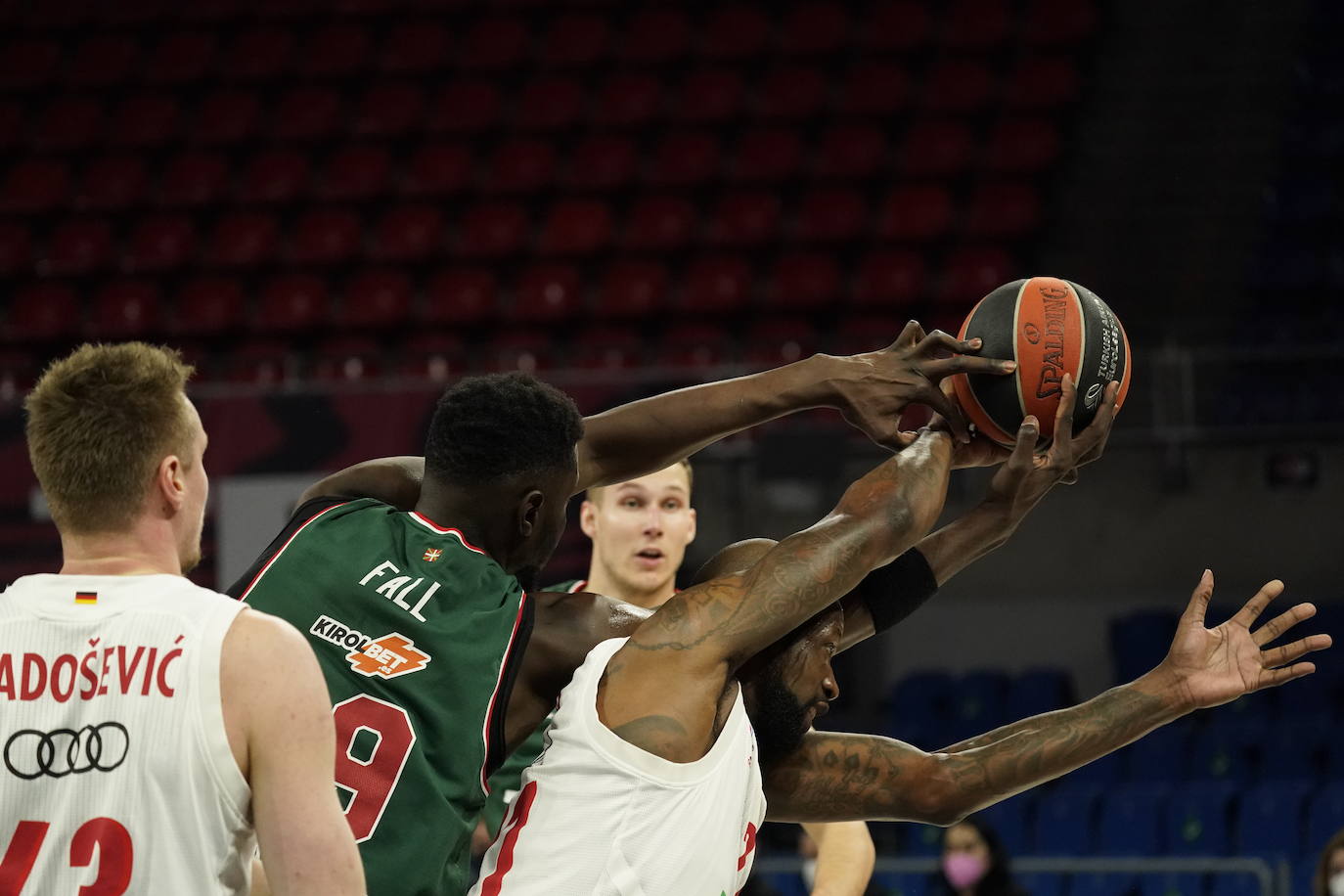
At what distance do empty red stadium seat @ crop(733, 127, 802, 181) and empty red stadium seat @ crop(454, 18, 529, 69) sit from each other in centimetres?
Answer: 221

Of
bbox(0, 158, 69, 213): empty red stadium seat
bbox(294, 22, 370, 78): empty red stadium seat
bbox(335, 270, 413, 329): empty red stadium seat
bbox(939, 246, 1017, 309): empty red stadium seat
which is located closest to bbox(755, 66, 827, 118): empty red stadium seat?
bbox(939, 246, 1017, 309): empty red stadium seat

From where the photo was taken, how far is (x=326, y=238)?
12.5m

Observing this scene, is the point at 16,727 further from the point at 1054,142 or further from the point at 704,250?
the point at 1054,142

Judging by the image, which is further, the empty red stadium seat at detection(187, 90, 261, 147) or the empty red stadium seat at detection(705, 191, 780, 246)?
the empty red stadium seat at detection(187, 90, 261, 147)

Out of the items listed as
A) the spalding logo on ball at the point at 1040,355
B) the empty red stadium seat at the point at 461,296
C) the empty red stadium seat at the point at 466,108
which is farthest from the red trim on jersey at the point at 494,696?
the empty red stadium seat at the point at 466,108

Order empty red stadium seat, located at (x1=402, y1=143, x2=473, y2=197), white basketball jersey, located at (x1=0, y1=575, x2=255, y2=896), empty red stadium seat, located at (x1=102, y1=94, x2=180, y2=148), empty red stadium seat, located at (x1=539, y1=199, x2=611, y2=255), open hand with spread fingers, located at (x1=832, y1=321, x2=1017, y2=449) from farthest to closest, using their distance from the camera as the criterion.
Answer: empty red stadium seat, located at (x1=102, y1=94, x2=180, y2=148) → empty red stadium seat, located at (x1=402, y1=143, x2=473, y2=197) → empty red stadium seat, located at (x1=539, y1=199, x2=611, y2=255) → open hand with spread fingers, located at (x1=832, y1=321, x2=1017, y2=449) → white basketball jersey, located at (x1=0, y1=575, x2=255, y2=896)

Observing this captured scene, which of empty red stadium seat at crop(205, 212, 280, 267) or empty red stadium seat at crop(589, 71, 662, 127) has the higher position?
empty red stadium seat at crop(589, 71, 662, 127)

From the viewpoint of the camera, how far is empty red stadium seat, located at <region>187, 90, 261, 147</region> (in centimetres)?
1338

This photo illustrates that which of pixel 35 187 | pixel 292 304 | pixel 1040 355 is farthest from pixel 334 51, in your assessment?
pixel 1040 355

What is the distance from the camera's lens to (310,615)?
9.48 feet

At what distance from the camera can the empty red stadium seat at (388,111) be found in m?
13.3

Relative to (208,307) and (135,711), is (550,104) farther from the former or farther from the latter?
(135,711)

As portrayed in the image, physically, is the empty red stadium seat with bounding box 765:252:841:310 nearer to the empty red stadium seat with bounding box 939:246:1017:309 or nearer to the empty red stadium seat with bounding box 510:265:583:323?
the empty red stadium seat with bounding box 939:246:1017:309

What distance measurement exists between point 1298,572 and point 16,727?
882 cm
